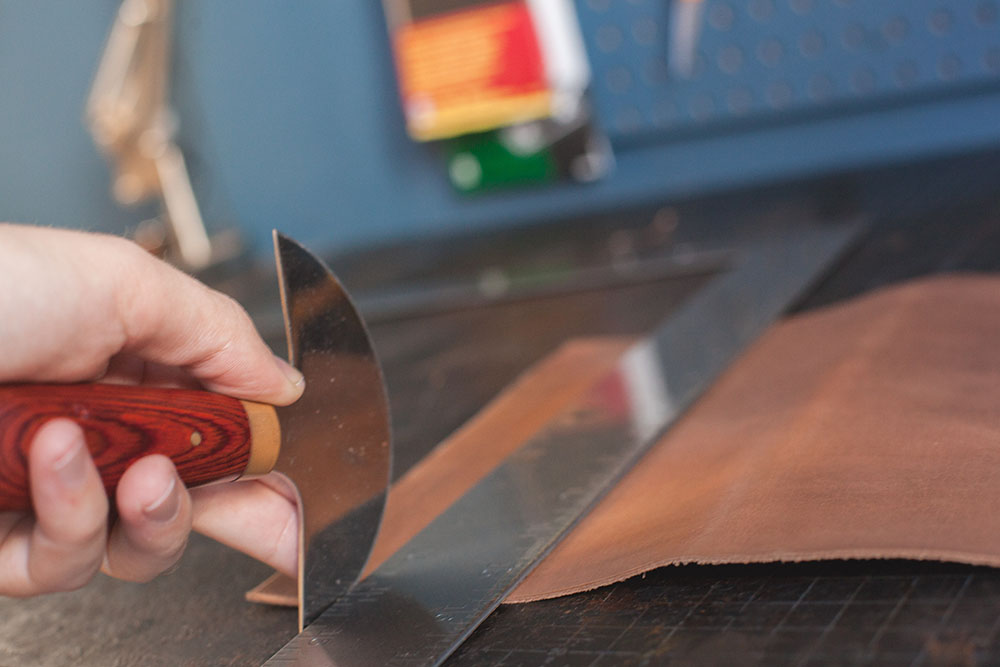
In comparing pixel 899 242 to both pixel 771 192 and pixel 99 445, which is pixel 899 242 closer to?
pixel 771 192

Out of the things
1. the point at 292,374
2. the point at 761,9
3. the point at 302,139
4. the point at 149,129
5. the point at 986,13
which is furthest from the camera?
the point at 302,139

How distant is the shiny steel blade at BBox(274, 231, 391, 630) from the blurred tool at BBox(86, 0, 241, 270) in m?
1.50

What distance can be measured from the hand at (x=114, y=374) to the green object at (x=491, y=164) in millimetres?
1430

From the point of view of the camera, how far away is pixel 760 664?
395 mm

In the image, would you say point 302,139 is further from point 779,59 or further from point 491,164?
point 779,59

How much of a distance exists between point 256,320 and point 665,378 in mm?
812

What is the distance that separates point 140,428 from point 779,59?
1529 millimetres

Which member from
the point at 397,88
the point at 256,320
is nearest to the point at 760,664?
the point at 256,320

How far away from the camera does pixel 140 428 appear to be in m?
0.44

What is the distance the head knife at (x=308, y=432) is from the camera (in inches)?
17.5

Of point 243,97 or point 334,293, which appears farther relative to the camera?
point 243,97

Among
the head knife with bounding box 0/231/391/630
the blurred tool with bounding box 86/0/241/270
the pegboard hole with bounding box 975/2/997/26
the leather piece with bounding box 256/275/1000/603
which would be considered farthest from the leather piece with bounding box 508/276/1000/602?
the blurred tool with bounding box 86/0/241/270

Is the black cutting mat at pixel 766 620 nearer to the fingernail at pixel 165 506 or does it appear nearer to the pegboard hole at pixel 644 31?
the fingernail at pixel 165 506

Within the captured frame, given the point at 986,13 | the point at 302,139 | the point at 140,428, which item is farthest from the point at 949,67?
the point at 140,428
